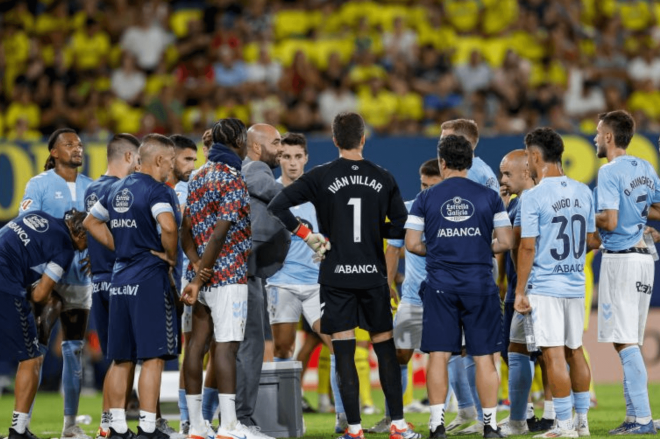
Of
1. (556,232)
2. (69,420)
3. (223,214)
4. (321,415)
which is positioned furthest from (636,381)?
(69,420)

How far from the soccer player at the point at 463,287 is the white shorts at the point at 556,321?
30 cm

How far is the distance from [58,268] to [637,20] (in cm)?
1324

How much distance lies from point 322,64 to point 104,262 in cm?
962

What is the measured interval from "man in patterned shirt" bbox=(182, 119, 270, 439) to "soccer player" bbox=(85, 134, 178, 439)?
0.67ft

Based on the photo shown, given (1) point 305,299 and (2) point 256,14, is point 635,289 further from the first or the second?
(2) point 256,14

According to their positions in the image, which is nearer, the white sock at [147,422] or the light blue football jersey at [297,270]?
the white sock at [147,422]

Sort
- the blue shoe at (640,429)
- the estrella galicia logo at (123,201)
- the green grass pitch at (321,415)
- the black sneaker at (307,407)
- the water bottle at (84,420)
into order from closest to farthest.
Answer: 1. the estrella galicia logo at (123,201)
2. the blue shoe at (640,429)
3. the green grass pitch at (321,415)
4. the water bottle at (84,420)
5. the black sneaker at (307,407)

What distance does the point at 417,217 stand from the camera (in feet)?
28.9

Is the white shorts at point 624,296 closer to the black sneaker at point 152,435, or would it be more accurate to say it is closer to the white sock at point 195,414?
the white sock at point 195,414

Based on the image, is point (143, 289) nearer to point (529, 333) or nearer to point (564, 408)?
point (529, 333)

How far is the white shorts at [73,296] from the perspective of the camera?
10.0 m

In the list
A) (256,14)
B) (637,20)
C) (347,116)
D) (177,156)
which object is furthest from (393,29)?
(347,116)

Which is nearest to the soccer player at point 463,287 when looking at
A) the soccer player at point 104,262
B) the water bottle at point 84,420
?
the soccer player at point 104,262

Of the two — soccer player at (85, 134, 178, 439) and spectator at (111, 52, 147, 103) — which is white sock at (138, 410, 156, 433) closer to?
soccer player at (85, 134, 178, 439)
